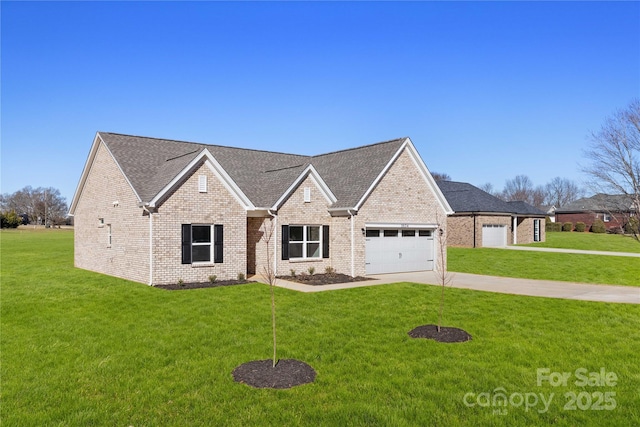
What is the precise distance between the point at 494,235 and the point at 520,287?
1016 inches

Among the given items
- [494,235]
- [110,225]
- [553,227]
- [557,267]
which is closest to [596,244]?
[494,235]

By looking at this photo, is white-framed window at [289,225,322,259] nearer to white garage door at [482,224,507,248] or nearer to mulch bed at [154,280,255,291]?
mulch bed at [154,280,255,291]

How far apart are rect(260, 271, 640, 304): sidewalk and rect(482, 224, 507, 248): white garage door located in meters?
21.3

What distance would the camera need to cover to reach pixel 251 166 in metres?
24.6

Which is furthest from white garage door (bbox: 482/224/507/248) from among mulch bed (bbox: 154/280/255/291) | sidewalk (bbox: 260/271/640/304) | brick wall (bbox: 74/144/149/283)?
brick wall (bbox: 74/144/149/283)

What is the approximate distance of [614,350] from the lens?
864 cm

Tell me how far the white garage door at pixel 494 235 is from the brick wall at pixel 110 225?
31.6 meters

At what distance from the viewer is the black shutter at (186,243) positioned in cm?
1728

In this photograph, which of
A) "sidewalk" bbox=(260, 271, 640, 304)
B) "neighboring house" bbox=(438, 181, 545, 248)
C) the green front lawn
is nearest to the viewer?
"sidewalk" bbox=(260, 271, 640, 304)

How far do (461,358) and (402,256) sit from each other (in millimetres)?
14316

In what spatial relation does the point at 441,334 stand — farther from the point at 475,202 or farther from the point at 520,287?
the point at 475,202

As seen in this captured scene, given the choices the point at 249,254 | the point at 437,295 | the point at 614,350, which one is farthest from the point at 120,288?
the point at 614,350

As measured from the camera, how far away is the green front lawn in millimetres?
20281

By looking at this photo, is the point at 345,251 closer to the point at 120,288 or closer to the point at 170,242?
the point at 170,242
